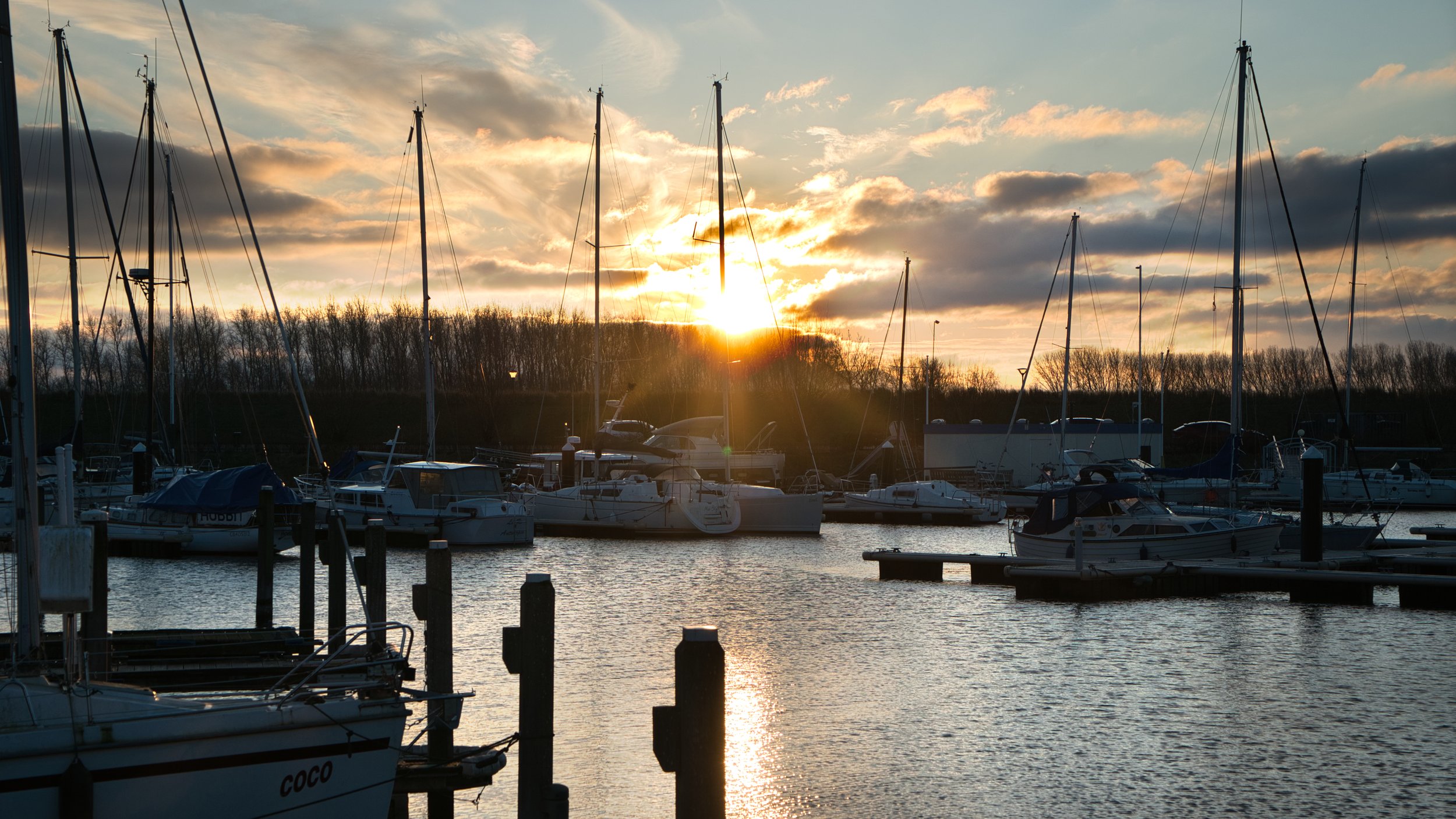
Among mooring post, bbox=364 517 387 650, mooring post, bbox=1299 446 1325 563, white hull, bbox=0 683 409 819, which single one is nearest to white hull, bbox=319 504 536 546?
mooring post, bbox=1299 446 1325 563

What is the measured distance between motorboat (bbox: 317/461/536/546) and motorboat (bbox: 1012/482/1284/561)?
17118 millimetres

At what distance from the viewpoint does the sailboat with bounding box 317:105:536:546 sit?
124 ft

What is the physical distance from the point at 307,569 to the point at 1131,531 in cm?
1860

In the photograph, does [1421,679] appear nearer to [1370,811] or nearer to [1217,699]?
[1217,699]

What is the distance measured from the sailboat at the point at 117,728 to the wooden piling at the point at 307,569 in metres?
9.13

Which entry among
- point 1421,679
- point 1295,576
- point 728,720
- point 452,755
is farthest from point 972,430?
point 452,755

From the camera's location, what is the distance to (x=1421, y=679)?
17.5 m

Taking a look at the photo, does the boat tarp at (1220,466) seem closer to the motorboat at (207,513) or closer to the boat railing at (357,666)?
the motorboat at (207,513)

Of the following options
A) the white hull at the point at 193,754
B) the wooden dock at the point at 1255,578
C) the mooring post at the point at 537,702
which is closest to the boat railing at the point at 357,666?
the white hull at the point at 193,754

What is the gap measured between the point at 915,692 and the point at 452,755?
817 centimetres

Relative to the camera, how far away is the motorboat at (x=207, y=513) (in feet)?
107

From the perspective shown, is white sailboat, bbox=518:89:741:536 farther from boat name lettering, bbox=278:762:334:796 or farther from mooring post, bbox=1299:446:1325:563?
boat name lettering, bbox=278:762:334:796

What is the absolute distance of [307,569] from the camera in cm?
1883

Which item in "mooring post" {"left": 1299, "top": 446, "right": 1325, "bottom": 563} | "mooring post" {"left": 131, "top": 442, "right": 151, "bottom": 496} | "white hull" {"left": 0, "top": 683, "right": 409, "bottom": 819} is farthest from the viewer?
"mooring post" {"left": 131, "top": 442, "right": 151, "bottom": 496}
